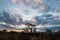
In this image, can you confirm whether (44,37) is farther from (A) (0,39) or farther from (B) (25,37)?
(A) (0,39)

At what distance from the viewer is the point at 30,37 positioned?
69.1 ft

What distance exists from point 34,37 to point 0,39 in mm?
3927

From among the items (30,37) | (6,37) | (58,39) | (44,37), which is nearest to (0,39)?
(6,37)

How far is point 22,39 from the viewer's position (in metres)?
21.5

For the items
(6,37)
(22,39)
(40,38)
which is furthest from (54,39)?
(6,37)

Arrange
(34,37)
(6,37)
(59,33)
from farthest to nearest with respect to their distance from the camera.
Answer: (59,33)
(6,37)
(34,37)

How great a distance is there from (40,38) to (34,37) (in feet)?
2.19

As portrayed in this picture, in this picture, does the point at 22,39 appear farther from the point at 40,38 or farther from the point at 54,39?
the point at 54,39

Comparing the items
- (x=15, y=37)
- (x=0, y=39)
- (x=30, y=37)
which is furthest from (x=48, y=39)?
(x=0, y=39)

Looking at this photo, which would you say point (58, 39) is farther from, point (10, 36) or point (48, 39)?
point (10, 36)

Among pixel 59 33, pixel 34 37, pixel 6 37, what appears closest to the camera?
pixel 34 37

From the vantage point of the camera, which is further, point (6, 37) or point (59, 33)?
point (59, 33)

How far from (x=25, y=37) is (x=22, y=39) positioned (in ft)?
1.33

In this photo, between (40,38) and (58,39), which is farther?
(58,39)
